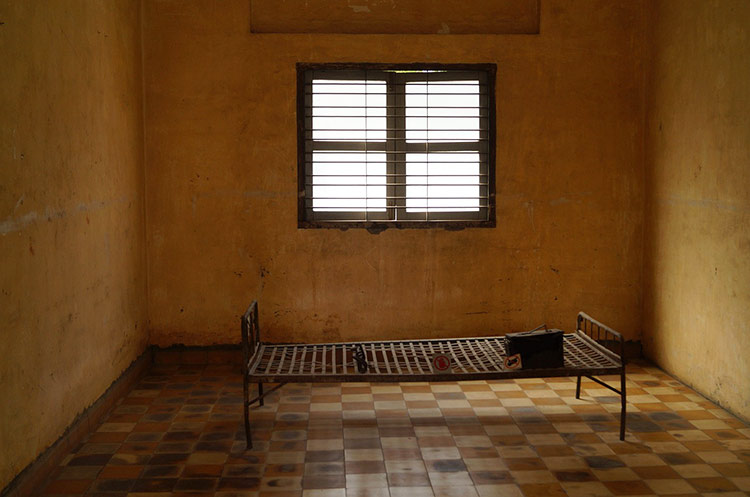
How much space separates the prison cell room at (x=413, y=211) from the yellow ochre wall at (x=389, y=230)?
2 centimetres

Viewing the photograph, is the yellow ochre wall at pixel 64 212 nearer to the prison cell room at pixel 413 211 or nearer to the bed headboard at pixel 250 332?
the prison cell room at pixel 413 211

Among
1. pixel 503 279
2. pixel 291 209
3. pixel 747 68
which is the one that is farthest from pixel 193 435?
pixel 747 68

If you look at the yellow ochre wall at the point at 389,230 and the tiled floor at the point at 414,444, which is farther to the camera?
the yellow ochre wall at the point at 389,230

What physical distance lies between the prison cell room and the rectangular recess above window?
0.07ft

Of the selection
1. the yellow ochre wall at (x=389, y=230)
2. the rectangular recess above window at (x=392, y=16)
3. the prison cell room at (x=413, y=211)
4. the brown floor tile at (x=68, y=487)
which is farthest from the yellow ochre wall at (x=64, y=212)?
the rectangular recess above window at (x=392, y=16)

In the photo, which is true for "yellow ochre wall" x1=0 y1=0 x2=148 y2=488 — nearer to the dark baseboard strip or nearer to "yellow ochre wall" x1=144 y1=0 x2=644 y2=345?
the dark baseboard strip

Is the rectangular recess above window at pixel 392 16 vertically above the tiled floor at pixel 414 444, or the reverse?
the rectangular recess above window at pixel 392 16

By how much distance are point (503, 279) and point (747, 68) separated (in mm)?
2670

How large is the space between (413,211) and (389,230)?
0.98 ft

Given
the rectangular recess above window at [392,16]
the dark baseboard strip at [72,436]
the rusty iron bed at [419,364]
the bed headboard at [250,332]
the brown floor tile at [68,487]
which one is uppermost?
the rectangular recess above window at [392,16]

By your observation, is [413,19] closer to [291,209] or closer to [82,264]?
[291,209]

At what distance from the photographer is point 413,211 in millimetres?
6695

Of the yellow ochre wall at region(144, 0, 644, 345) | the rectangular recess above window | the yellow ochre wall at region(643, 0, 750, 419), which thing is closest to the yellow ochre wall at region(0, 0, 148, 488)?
the yellow ochre wall at region(144, 0, 644, 345)

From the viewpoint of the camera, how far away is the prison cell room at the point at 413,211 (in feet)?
17.0
